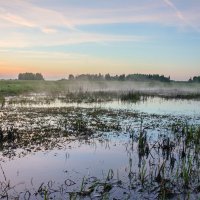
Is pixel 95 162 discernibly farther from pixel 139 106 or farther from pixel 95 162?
pixel 139 106

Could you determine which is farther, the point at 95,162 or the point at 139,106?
the point at 139,106

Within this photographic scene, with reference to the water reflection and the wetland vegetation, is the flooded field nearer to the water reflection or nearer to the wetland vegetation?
the wetland vegetation

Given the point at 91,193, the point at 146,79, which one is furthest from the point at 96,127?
the point at 146,79

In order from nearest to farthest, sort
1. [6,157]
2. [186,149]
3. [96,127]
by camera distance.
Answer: [6,157], [186,149], [96,127]

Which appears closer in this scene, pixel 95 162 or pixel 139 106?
pixel 95 162

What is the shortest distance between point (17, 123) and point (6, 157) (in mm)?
8519

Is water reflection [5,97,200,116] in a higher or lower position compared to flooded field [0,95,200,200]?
higher

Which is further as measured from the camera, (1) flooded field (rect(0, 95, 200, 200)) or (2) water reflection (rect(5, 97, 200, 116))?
(2) water reflection (rect(5, 97, 200, 116))

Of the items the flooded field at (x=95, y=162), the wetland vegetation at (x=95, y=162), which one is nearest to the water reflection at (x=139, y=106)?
the wetland vegetation at (x=95, y=162)

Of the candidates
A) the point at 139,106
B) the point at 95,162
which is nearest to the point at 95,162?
the point at 95,162

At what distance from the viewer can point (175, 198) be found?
979 cm

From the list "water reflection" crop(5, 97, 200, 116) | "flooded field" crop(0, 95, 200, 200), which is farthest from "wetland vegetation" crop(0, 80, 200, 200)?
"water reflection" crop(5, 97, 200, 116)

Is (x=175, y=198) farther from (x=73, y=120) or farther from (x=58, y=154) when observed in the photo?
(x=73, y=120)

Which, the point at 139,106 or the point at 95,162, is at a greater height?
the point at 139,106
